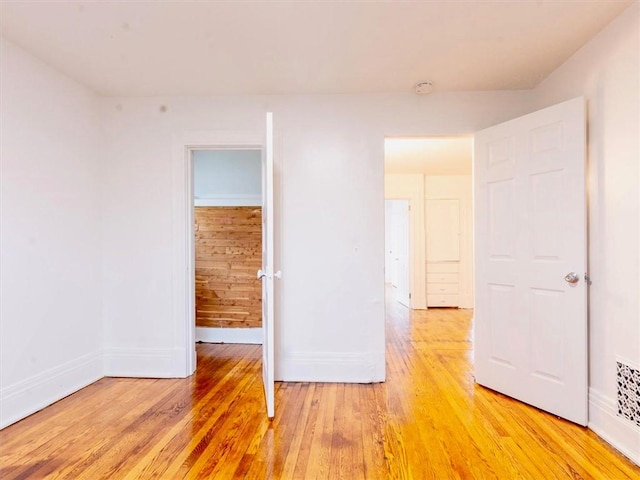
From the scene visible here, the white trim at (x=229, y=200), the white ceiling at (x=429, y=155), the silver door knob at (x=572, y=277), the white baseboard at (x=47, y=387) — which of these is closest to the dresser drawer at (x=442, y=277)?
the white ceiling at (x=429, y=155)

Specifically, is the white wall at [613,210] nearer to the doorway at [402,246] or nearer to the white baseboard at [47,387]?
the white baseboard at [47,387]

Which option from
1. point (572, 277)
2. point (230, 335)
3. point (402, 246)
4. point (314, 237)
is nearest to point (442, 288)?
point (402, 246)

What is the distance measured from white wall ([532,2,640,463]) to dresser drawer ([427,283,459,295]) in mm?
4163

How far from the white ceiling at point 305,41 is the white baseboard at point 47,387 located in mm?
2223

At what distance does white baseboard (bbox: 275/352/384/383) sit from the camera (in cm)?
299

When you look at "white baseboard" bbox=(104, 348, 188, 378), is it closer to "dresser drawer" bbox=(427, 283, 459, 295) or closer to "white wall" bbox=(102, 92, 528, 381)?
"white wall" bbox=(102, 92, 528, 381)

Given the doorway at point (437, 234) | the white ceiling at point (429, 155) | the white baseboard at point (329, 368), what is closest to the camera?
the white baseboard at point (329, 368)

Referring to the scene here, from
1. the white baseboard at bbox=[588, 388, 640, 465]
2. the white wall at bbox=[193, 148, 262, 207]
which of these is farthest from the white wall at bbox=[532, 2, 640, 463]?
the white wall at bbox=[193, 148, 262, 207]

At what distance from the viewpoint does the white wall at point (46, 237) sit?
2307mm

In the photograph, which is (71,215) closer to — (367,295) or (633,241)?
(367,295)

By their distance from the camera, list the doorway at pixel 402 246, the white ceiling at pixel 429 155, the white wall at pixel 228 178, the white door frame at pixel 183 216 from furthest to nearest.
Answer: the doorway at pixel 402 246 → the white ceiling at pixel 429 155 → the white wall at pixel 228 178 → the white door frame at pixel 183 216

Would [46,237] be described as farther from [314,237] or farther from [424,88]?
[424,88]

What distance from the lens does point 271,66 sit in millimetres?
2594

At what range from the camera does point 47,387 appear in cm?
255
